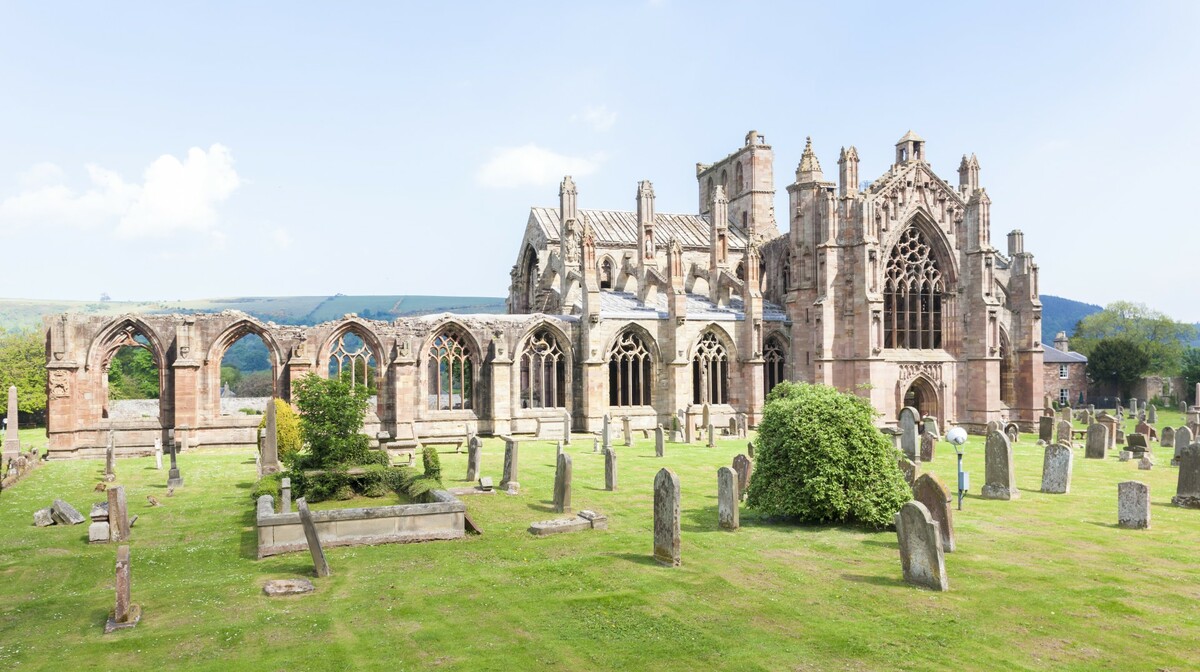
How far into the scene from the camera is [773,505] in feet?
50.1

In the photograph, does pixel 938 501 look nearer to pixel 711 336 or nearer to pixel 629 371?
pixel 629 371

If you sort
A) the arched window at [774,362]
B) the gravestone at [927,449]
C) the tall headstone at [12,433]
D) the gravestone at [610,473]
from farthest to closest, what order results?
the arched window at [774,362], the gravestone at [927,449], the tall headstone at [12,433], the gravestone at [610,473]

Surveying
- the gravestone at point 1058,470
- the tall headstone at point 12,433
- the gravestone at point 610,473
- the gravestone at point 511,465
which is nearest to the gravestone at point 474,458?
the gravestone at point 511,465

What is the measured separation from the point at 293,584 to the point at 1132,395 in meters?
65.0

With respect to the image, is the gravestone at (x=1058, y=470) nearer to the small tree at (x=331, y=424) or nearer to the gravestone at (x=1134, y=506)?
the gravestone at (x=1134, y=506)

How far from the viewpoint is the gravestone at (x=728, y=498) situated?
14930mm

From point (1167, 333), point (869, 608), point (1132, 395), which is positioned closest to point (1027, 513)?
point (869, 608)

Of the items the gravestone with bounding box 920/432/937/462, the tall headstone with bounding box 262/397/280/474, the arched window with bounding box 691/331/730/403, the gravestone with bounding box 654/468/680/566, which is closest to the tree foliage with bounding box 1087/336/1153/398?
the arched window with bounding box 691/331/730/403

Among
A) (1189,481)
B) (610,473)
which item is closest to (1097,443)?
(1189,481)

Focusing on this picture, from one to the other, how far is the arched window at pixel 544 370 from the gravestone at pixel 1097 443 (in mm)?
20390

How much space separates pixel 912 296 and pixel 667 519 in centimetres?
3055

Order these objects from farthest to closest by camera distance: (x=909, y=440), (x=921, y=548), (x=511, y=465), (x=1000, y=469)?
1. (x=909, y=440)
2. (x=511, y=465)
3. (x=1000, y=469)
4. (x=921, y=548)

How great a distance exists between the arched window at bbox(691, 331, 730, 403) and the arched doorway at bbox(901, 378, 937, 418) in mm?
8671

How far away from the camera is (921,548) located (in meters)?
11.3
